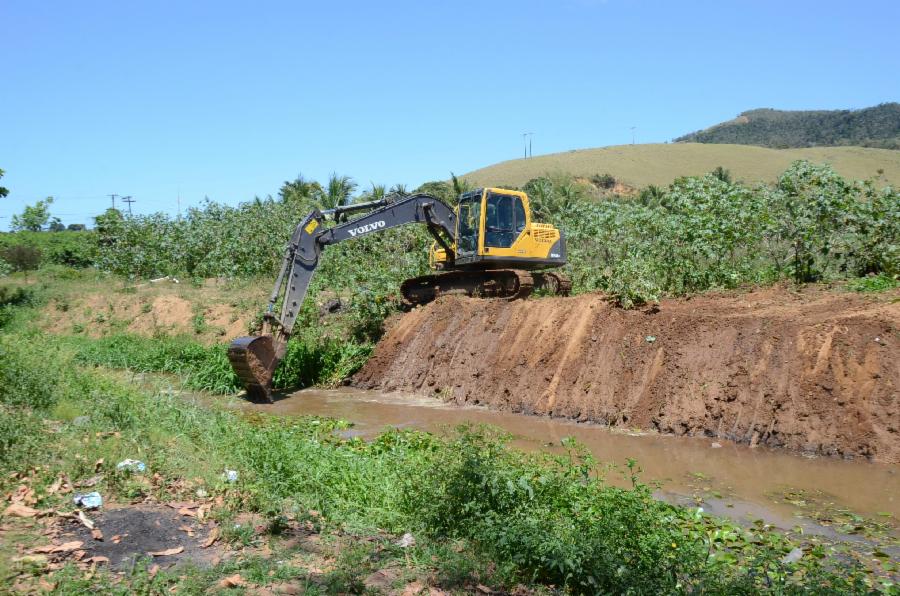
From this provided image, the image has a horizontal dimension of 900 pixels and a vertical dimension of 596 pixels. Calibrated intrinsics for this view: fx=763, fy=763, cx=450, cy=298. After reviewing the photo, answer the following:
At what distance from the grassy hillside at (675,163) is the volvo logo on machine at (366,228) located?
50778mm

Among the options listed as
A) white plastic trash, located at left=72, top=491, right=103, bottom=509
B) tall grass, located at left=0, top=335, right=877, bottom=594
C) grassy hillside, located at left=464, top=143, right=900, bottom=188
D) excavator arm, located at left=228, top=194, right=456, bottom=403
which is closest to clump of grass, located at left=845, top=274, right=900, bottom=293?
tall grass, located at left=0, top=335, right=877, bottom=594

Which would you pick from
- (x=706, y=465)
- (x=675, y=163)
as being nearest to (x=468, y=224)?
(x=706, y=465)

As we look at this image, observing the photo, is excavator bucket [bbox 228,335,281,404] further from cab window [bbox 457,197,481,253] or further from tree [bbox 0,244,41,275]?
tree [bbox 0,244,41,275]

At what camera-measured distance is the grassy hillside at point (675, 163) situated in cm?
6612

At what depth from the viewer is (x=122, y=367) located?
56.6ft

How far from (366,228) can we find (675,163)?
214ft

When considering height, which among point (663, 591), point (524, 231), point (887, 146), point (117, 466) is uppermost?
point (887, 146)

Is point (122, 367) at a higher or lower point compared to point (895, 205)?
lower

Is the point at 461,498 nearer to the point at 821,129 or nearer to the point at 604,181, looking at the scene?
the point at 604,181

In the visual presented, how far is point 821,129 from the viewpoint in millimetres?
101250

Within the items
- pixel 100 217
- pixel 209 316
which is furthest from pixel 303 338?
pixel 100 217

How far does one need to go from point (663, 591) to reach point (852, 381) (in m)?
6.82

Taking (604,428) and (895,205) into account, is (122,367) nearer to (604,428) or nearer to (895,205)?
(604,428)

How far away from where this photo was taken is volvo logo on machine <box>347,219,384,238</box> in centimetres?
1611
